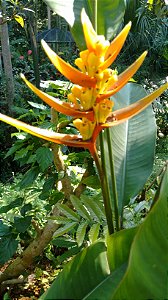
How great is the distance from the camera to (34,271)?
1439 millimetres

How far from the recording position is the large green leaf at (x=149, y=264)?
0.43 m

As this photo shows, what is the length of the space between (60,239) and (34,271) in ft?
1.56

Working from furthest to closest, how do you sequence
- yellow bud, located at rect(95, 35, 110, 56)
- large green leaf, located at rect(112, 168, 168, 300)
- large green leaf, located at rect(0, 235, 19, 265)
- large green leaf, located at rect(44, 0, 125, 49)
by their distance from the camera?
large green leaf, located at rect(0, 235, 19, 265) → large green leaf, located at rect(44, 0, 125, 49) → yellow bud, located at rect(95, 35, 110, 56) → large green leaf, located at rect(112, 168, 168, 300)

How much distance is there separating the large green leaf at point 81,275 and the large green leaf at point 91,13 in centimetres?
40


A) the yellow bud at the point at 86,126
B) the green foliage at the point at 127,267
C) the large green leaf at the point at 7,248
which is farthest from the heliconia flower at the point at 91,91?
the large green leaf at the point at 7,248

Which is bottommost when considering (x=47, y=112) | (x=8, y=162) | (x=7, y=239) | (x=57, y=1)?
(x=8, y=162)

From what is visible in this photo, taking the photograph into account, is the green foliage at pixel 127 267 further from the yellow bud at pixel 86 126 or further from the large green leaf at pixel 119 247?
the yellow bud at pixel 86 126

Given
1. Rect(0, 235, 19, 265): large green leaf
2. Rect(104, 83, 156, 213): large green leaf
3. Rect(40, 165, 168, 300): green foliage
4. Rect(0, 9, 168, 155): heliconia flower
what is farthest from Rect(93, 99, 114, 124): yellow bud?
Rect(0, 235, 19, 265): large green leaf

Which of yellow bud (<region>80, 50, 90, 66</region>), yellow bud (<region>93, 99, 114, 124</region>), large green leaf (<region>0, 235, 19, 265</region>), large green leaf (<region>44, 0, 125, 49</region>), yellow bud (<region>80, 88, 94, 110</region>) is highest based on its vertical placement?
large green leaf (<region>44, 0, 125, 49</region>)

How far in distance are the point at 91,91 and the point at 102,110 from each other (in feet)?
0.10

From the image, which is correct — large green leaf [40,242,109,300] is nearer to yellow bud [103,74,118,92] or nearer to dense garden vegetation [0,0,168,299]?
dense garden vegetation [0,0,168,299]

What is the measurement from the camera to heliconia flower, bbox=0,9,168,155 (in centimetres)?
56

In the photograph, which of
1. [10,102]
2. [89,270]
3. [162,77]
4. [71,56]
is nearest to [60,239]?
[89,270]

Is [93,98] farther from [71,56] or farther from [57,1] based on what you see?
[71,56]
